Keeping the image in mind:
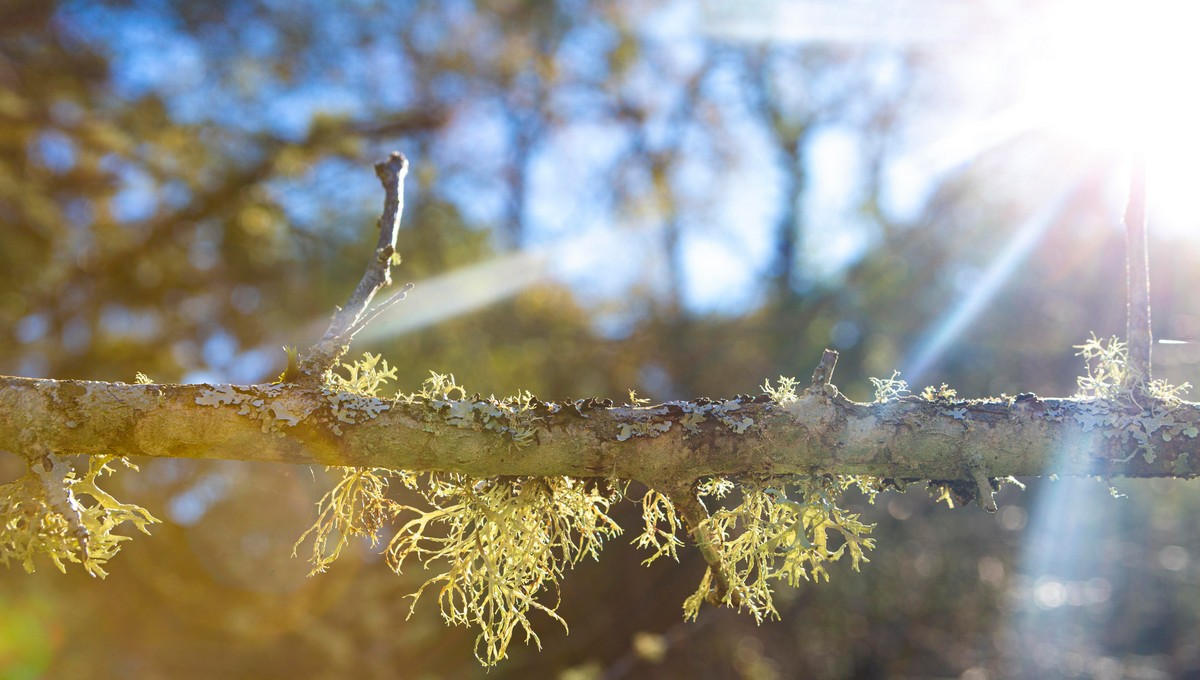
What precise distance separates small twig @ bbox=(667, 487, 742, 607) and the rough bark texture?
35 mm

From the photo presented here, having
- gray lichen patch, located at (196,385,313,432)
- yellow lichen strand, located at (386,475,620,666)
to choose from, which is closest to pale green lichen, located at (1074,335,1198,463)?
yellow lichen strand, located at (386,475,620,666)

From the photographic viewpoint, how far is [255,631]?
4441mm

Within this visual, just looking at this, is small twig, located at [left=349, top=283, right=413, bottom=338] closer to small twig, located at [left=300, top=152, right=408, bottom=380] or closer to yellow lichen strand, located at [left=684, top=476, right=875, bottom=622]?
small twig, located at [left=300, top=152, right=408, bottom=380]

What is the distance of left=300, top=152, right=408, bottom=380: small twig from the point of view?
1092 millimetres

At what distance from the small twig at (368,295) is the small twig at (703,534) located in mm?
544

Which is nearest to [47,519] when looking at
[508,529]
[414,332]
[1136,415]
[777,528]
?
[508,529]

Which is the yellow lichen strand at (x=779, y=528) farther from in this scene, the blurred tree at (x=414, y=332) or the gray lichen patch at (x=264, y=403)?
the blurred tree at (x=414, y=332)

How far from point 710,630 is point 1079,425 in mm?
3919

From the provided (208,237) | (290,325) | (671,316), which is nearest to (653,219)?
(671,316)

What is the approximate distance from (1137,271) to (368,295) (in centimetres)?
117

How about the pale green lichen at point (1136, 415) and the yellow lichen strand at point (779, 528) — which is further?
the yellow lichen strand at point (779, 528)

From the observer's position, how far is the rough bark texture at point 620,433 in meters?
1.00

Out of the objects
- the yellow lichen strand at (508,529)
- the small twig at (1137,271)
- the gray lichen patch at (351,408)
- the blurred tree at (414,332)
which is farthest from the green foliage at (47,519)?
the blurred tree at (414,332)

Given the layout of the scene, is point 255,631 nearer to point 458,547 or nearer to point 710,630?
point 710,630
